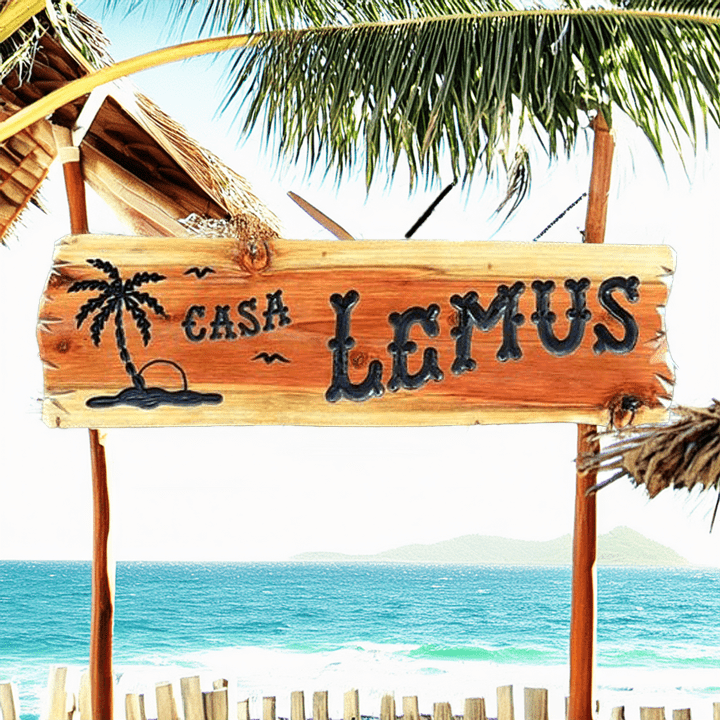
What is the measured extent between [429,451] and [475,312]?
1547 inches

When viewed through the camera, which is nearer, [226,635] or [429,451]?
[226,635]

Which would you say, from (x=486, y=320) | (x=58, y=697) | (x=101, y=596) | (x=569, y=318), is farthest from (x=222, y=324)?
(x=58, y=697)

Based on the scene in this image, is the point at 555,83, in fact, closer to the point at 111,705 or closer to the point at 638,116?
the point at 638,116

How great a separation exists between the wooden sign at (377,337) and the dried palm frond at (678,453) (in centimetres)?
67

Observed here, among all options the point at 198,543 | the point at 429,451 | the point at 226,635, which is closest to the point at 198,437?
the point at 198,543

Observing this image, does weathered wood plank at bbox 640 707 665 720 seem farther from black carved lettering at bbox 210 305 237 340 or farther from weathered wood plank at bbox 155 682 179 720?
black carved lettering at bbox 210 305 237 340

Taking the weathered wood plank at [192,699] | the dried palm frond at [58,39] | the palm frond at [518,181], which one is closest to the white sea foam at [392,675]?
the weathered wood plank at [192,699]

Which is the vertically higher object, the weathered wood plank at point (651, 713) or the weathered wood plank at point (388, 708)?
the weathered wood plank at point (651, 713)

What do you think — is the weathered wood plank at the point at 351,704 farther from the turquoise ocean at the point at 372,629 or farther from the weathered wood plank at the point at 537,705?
the turquoise ocean at the point at 372,629

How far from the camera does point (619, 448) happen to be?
→ 2.00 metres

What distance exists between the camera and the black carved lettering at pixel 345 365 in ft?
8.61

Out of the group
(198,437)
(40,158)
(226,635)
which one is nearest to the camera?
(40,158)

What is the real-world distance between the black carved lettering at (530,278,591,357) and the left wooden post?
165cm

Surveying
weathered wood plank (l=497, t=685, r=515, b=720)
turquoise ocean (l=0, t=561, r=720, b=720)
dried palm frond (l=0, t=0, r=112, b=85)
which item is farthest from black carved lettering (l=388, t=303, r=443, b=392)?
turquoise ocean (l=0, t=561, r=720, b=720)
